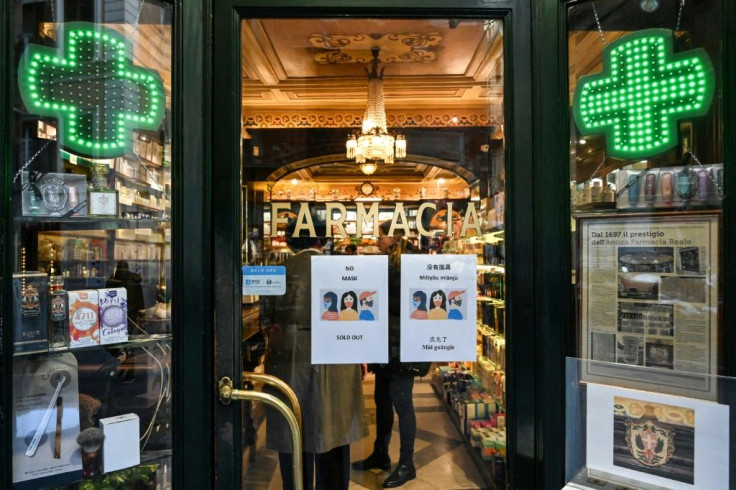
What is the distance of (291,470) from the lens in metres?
2.05

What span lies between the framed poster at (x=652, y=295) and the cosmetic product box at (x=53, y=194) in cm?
176

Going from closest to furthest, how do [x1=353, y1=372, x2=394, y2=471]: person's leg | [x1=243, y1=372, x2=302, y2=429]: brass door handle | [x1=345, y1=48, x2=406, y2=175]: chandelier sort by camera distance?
[x1=243, y1=372, x2=302, y2=429]: brass door handle, [x1=345, y1=48, x2=406, y2=175]: chandelier, [x1=353, y1=372, x2=394, y2=471]: person's leg

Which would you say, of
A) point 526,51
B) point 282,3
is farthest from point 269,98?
point 526,51

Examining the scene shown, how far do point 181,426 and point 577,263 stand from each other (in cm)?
152

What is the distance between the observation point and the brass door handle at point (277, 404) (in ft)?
5.46

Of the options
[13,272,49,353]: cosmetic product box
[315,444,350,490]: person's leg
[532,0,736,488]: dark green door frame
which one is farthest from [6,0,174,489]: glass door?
[532,0,736,488]: dark green door frame

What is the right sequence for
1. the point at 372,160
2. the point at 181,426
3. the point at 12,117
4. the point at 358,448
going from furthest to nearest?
the point at 358,448 < the point at 372,160 < the point at 181,426 < the point at 12,117

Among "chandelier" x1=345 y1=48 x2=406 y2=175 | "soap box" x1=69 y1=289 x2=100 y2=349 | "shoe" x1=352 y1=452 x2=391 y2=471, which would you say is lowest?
"shoe" x1=352 y1=452 x2=391 y2=471

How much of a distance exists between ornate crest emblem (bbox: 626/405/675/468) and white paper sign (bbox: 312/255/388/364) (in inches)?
34.2

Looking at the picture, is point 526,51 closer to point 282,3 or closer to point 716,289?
point 282,3

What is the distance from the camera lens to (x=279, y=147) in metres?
1.99

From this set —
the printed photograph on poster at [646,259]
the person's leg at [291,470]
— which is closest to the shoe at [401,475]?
the person's leg at [291,470]

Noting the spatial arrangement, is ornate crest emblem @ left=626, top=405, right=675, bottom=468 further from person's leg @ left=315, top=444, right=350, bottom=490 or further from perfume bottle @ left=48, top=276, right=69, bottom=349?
perfume bottle @ left=48, top=276, right=69, bottom=349

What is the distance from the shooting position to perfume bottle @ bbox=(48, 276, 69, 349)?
1.58 meters
